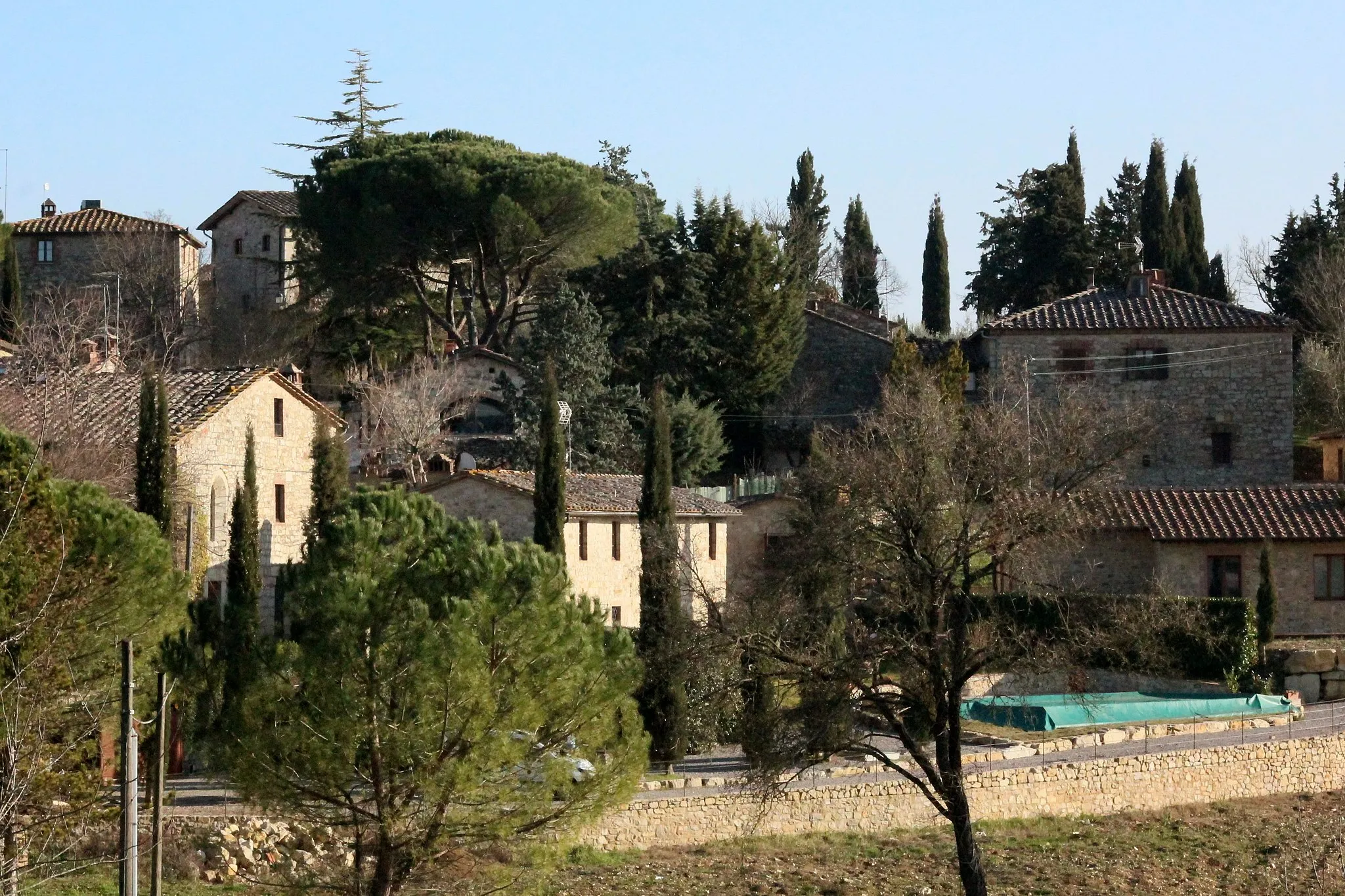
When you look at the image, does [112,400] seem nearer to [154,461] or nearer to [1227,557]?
[154,461]

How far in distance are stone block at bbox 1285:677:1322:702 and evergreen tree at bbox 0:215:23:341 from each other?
37355 mm

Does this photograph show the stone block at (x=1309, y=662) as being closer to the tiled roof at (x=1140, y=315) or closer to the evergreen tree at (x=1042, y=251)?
the tiled roof at (x=1140, y=315)

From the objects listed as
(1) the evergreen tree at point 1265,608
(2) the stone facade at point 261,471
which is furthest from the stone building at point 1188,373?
(2) the stone facade at point 261,471

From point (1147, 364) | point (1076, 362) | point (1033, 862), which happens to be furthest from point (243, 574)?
point (1147, 364)

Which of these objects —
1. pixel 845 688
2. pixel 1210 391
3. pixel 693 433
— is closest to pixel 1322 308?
pixel 1210 391

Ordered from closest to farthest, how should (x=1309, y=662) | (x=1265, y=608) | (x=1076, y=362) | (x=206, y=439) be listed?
(x=206, y=439), (x=1309, y=662), (x=1265, y=608), (x=1076, y=362)

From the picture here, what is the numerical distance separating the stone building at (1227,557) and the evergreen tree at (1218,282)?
2895cm

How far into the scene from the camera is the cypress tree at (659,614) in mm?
29547

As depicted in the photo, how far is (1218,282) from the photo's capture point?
68312mm

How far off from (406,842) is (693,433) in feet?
101

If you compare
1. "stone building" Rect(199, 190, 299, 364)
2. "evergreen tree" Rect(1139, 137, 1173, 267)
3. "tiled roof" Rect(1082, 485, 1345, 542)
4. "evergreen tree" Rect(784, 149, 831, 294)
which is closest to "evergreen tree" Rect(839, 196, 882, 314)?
"evergreen tree" Rect(784, 149, 831, 294)

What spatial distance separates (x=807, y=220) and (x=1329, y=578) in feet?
140

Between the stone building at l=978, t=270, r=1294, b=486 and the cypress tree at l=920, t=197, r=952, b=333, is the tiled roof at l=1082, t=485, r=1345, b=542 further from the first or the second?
the cypress tree at l=920, t=197, r=952, b=333

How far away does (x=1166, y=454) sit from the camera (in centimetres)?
5216
